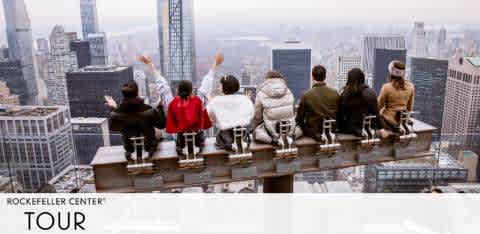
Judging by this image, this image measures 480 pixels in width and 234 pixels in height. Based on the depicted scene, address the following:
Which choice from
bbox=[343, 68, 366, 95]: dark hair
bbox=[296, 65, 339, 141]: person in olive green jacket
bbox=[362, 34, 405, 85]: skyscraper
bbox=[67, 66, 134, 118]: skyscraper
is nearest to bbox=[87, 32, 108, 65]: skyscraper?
bbox=[67, 66, 134, 118]: skyscraper

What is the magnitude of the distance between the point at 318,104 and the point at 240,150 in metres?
0.67

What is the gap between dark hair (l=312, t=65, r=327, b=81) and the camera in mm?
2604

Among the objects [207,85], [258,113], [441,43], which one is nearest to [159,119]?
[207,85]

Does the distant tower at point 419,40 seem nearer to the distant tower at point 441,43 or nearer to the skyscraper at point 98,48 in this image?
the distant tower at point 441,43

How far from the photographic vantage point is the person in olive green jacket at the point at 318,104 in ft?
8.55

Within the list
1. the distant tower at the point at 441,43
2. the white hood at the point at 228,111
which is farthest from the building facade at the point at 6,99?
the distant tower at the point at 441,43

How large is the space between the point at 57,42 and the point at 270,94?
17156mm

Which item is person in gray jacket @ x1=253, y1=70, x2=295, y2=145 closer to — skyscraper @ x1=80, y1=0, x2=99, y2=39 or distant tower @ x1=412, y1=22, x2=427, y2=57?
distant tower @ x1=412, y1=22, x2=427, y2=57

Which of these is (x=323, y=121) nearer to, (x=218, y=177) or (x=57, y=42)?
(x=218, y=177)

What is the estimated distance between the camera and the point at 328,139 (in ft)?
8.69

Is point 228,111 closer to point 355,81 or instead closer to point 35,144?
point 355,81

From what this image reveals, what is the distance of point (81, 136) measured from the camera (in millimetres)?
3188

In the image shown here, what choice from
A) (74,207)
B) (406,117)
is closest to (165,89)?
(74,207)

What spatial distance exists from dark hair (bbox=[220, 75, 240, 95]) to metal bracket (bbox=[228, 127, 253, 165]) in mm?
270
